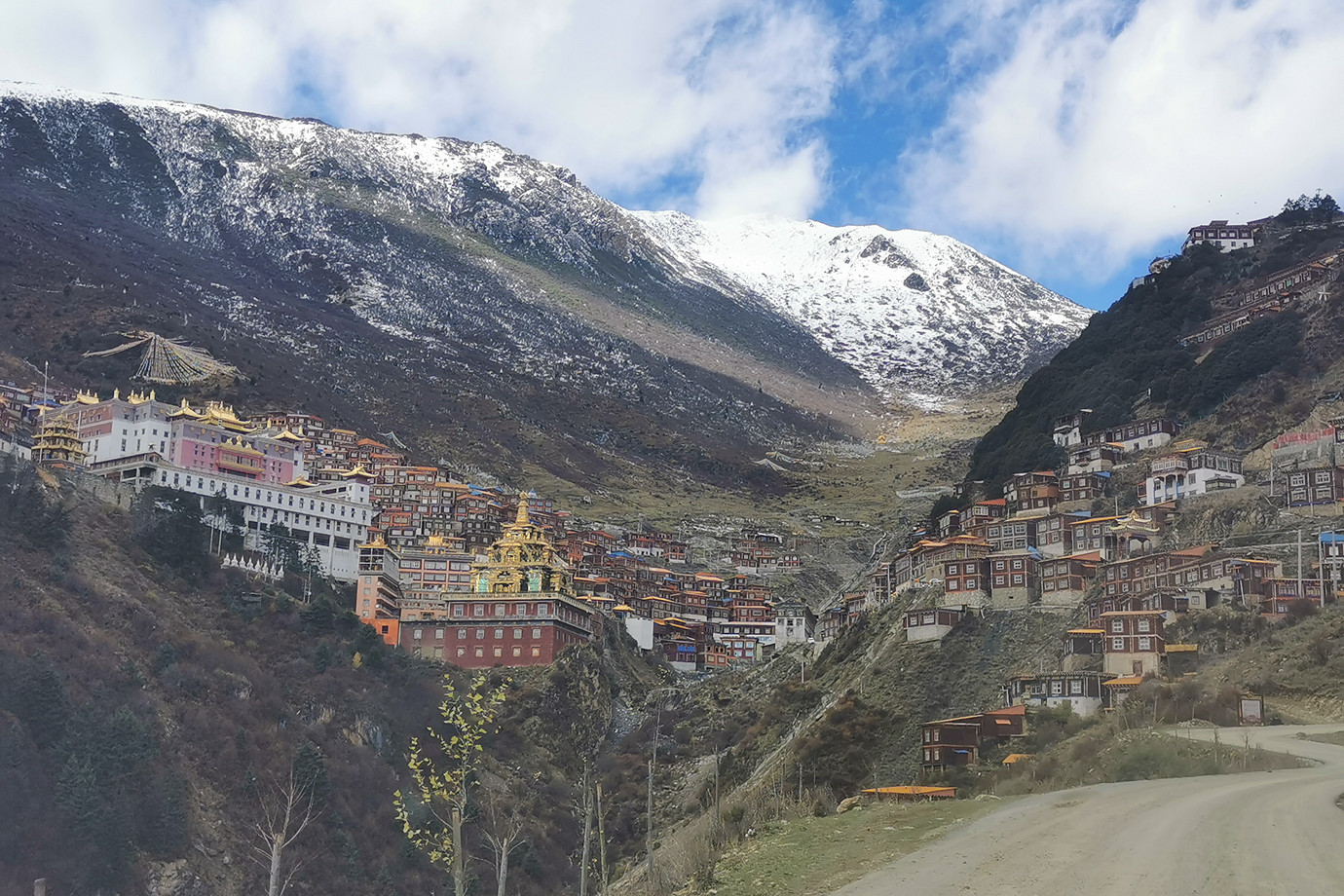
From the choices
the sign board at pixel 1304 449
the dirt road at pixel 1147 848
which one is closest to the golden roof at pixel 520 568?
the sign board at pixel 1304 449

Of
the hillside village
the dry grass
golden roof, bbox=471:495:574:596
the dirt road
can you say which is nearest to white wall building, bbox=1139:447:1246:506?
the hillside village

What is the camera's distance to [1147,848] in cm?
1803

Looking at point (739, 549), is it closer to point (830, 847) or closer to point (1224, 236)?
point (1224, 236)

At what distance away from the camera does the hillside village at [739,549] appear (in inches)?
2157

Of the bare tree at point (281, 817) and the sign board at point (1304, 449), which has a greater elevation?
the sign board at point (1304, 449)

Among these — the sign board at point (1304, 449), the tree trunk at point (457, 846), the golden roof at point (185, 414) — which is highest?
the golden roof at point (185, 414)

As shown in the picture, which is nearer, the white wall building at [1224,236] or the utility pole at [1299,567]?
the utility pole at [1299,567]

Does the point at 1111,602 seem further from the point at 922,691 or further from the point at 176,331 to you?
the point at 176,331

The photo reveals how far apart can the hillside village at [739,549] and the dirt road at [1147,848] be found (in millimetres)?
25141

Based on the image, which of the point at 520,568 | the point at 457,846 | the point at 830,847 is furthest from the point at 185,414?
the point at 830,847

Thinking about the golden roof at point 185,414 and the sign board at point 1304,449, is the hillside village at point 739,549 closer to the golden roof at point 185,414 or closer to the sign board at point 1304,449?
the sign board at point 1304,449

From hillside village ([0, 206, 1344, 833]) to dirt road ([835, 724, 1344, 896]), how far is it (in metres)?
A: 25.1

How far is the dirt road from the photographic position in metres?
16.3

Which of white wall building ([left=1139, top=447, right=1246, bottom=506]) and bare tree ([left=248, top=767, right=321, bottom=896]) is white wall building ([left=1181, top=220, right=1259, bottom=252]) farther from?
bare tree ([left=248, top=767, right=321, bottom=896])
